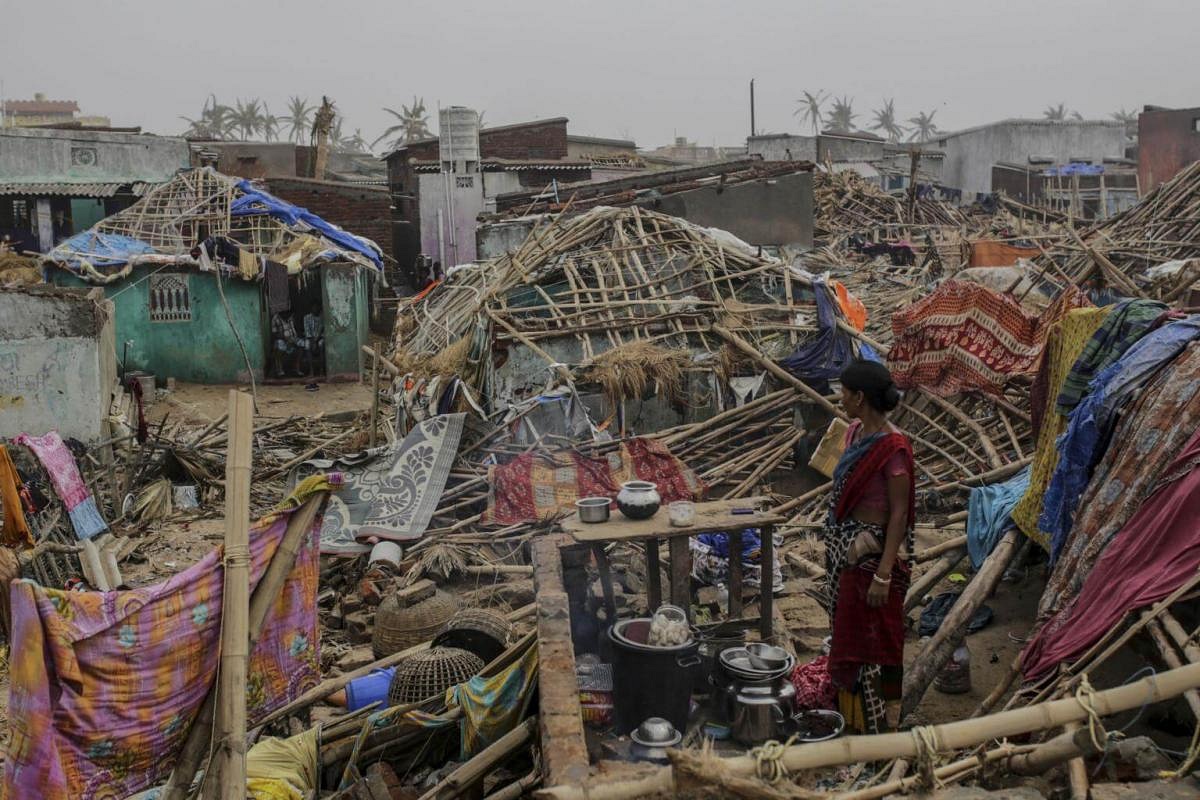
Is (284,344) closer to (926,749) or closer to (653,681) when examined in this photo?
(653,681)

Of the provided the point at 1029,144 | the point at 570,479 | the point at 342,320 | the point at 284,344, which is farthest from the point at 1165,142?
the point at 570,479

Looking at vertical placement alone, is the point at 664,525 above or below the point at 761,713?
above

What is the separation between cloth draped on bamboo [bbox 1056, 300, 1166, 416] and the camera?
223 inches

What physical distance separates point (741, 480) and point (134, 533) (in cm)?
643

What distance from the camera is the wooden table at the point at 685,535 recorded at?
554cm

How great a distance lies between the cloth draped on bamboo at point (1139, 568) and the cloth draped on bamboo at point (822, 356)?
263 inches

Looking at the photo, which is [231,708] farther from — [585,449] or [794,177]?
[794,177]

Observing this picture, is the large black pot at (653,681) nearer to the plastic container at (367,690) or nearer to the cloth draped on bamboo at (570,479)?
the plastic container at (367,690)

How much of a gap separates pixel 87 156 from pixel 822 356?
22.2 m

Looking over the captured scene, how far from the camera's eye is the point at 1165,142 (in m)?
29.7

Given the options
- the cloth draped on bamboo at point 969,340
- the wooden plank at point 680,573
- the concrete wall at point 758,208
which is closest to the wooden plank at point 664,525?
the wooden plank at point 680,573

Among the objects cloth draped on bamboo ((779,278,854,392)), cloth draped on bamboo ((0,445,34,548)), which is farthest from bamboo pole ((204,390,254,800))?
cloth draped on bamboo ((779,278,854,392))

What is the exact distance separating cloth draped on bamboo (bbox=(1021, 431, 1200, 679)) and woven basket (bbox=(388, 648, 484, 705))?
9.68 feet

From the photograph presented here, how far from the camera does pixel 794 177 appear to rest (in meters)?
21.7
